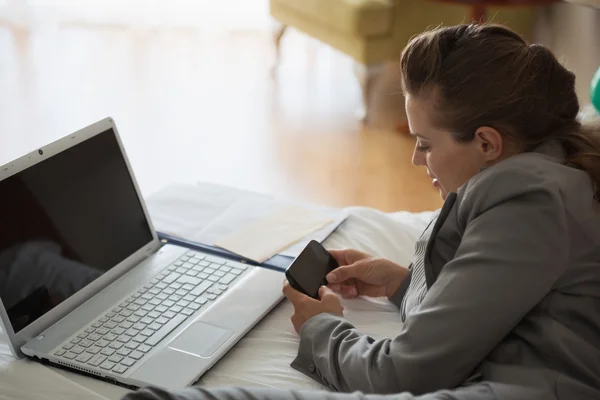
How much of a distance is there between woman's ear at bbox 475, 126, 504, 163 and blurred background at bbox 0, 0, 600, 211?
1482 mm

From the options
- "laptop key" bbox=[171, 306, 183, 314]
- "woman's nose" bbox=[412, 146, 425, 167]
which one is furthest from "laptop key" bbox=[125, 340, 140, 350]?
"woman's nose" bbox=[412, 146, 425, 167]

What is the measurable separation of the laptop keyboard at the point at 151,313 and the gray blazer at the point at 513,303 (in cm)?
29

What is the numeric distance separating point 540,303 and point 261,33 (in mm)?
3283

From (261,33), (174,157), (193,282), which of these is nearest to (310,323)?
(193,282)

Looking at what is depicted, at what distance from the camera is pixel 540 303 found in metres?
1.07

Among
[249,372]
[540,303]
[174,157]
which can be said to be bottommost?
[174,157]

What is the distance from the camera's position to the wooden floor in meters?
2.87

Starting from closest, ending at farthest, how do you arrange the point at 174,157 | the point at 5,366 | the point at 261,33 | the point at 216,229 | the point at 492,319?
1. the point at 492,319
2. the point at 5,366
3. the point at 216,229
4. the point at 174,157
5. the point at 261,33

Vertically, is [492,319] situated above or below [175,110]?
above

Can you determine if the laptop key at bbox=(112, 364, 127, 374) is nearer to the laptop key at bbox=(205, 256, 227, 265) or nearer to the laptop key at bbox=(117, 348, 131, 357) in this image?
the laptop key at bbox=(117, 348, 131, 357)

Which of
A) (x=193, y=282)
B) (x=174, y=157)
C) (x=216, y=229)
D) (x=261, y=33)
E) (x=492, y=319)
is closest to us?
(x=492, y=319)

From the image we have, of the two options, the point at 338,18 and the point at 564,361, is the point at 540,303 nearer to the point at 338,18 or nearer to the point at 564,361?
the point at 564,361

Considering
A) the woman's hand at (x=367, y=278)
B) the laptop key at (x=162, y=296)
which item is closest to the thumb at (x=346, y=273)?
the woman's hand at (x=367, y=278)

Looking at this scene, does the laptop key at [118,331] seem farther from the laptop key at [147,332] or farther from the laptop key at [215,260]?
the laptop key at [215,260]
